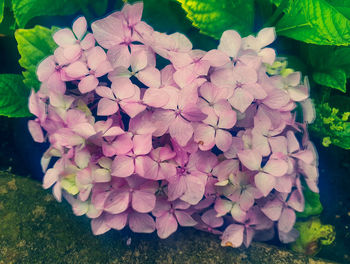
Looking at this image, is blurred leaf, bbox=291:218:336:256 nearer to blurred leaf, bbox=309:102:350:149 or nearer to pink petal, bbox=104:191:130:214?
blurred leaf, bbox=309:102:350:149

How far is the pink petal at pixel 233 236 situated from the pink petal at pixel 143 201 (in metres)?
0.27

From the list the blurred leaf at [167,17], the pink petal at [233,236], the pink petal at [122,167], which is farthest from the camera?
the blurred leaf at [167,17]

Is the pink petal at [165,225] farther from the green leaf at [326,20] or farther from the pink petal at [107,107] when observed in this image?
the green leaf at [326,20]

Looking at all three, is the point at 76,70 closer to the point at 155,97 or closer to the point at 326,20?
the point at 155,97

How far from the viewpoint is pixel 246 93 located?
0.96 m

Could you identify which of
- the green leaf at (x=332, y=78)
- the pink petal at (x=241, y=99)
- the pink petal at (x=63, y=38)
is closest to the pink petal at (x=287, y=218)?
the pink petal at (x=241, y=99)

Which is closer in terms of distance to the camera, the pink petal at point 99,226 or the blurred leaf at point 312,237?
the pink petal at point 99,226

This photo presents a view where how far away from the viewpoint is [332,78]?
1.31 meters

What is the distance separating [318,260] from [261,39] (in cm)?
71

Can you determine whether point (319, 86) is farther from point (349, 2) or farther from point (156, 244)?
point (156, 244)

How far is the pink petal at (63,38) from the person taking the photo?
3.36ft

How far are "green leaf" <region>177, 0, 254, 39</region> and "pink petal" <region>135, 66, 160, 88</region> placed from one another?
24 centimetres

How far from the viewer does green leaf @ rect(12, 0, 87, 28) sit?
114cm

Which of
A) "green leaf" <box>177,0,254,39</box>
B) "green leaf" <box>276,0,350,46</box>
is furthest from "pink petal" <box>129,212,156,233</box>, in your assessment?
"green leaf" <box>276,0,350,46</box>
